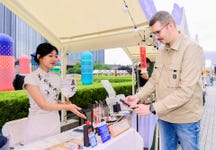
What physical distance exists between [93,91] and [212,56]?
22594 mm

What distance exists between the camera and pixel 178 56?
1555mm

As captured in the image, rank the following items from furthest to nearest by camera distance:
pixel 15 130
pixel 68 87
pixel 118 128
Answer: pixel 15 130 → pixel 68 87 → pixel 118 128

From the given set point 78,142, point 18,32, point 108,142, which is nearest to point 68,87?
point 78,142

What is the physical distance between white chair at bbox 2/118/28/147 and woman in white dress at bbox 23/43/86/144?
1.25ft

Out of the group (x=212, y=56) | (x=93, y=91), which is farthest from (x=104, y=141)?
(x=212, y=56)

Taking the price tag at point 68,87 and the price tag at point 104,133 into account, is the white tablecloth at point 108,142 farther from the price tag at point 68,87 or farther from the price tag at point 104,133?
the price tag at point 68,87

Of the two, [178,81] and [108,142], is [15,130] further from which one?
[178,81]

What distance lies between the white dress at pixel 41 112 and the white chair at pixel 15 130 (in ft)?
1.31

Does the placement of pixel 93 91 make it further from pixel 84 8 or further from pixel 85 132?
pixel 85 132

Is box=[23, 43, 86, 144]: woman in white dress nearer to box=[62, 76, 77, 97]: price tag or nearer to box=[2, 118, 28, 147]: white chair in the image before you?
box=[62, 76, 77, 97]: price tag

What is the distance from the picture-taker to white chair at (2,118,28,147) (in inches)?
85.1

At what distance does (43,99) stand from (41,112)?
0.52 feet

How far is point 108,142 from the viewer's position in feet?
5.10

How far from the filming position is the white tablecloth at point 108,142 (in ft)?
5.02
